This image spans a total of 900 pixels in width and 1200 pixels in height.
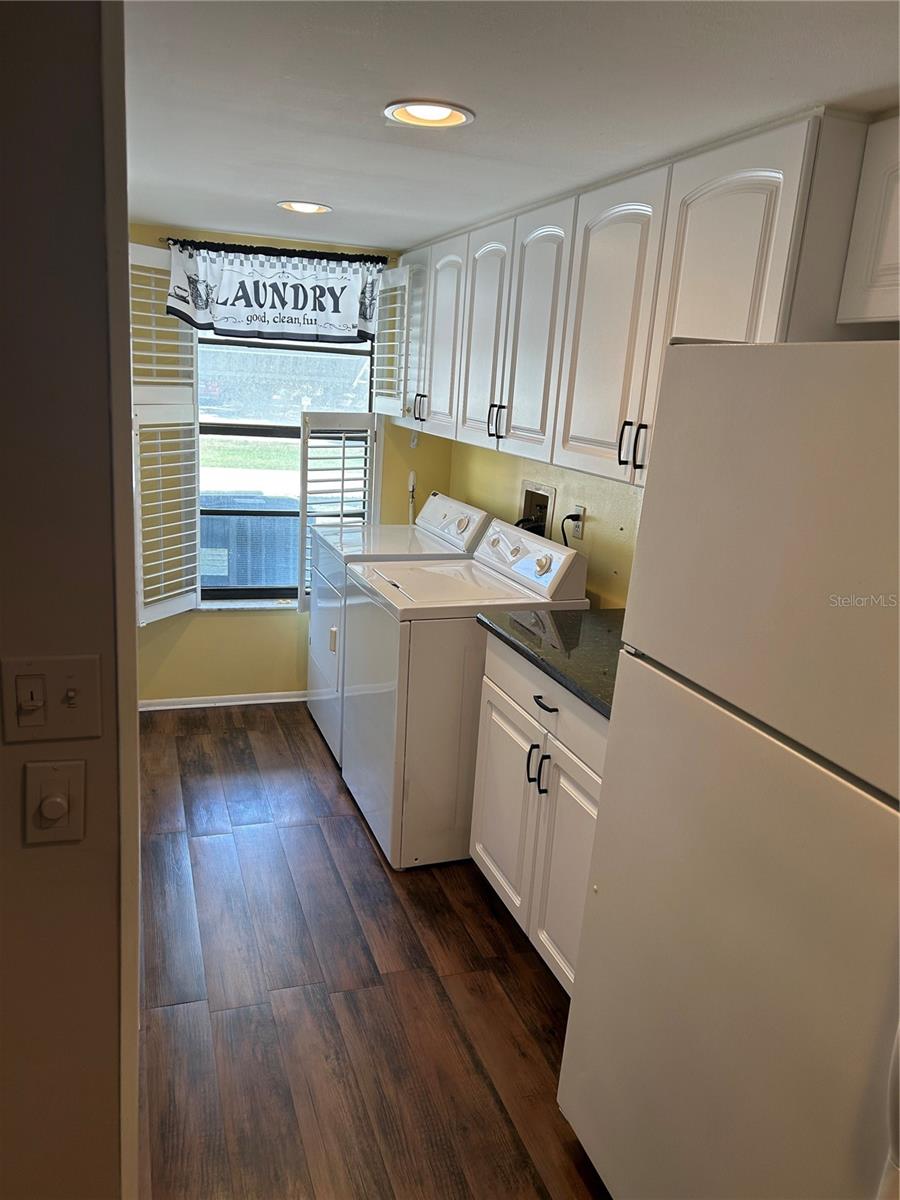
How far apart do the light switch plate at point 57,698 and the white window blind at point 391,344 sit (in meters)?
2.89

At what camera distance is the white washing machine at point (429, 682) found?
2.87 meters

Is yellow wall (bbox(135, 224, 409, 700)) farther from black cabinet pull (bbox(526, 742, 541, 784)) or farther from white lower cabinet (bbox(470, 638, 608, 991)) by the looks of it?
black cabinet pull (bbox(526, 742, 541, 784))

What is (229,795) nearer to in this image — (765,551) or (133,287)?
(133,287)

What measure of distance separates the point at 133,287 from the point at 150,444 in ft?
2.19

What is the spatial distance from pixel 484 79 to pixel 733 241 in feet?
2.09

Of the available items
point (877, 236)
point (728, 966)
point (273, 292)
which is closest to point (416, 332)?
point (273, 292)

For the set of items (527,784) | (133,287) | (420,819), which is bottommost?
(420,819)

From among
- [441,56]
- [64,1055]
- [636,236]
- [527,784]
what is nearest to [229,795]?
[527,784]

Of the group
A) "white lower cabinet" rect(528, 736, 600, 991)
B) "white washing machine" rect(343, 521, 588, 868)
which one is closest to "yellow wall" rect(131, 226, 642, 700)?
"white washing machine" rect(343, 521, 588, 868)

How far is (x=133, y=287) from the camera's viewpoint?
146 inches

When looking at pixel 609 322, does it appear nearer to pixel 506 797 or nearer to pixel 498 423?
pixel 498 423

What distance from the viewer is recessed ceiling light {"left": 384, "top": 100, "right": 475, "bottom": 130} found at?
182cm

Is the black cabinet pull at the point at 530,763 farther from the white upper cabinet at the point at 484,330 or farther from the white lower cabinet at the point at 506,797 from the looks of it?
the white upper cabinet at the point at 484,330

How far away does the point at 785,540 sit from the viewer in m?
1.25
